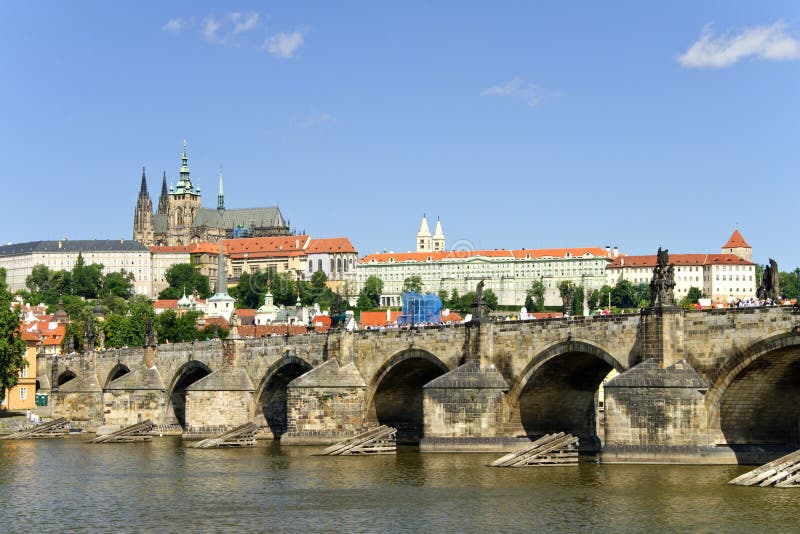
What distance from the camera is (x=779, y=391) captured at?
45.8 m

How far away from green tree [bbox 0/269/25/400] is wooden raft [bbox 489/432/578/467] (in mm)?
42633

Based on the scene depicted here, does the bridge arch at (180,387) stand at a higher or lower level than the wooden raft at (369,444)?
higher

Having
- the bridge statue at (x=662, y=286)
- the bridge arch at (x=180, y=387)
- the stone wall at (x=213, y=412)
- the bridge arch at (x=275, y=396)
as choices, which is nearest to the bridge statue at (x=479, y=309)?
the bridge statue at (x=662, y=286)

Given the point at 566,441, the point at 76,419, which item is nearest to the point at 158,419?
the point at 76,419

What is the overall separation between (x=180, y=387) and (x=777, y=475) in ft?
164

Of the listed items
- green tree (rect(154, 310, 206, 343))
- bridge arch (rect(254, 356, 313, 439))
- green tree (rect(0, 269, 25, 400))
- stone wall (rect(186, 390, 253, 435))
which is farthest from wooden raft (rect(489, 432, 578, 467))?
green tree (rect(154, 310, 206, 343))

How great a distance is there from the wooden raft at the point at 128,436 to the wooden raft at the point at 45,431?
6142 mm

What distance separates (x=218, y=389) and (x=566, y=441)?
27.1 meters

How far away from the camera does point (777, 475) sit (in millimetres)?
40625

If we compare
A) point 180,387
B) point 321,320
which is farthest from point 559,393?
point 321,320

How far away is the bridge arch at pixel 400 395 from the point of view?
6266 centimetres

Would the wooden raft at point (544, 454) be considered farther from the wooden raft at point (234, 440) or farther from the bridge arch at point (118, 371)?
the bridge arch at point (118, 371)

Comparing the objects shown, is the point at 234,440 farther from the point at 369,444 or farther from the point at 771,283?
the point at 771,283

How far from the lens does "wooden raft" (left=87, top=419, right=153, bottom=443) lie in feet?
240
